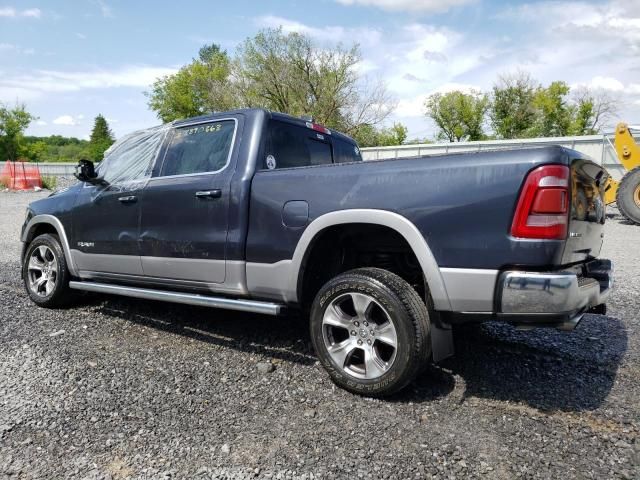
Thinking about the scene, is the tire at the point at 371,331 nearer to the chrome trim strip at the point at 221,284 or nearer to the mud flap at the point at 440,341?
the mud flap at the point at 440,341

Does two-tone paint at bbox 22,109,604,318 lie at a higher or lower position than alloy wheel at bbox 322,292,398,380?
higher

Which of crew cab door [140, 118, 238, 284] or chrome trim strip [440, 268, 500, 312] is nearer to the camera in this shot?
chrome trim strip [440, 268, 500, 312]

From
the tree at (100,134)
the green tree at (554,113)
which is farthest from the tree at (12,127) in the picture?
the green tree at (554,113)

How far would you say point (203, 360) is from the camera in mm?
3768

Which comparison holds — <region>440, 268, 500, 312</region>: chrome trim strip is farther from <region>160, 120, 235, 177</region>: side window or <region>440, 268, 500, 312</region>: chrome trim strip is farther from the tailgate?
<region>160, 120, 235, 177</region>: side window

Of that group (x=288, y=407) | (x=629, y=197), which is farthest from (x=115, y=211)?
(x=629, y=197)

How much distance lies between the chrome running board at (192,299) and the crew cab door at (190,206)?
141 millimetres

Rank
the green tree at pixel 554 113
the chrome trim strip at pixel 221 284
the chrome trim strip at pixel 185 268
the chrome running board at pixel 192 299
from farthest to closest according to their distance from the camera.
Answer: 1. the green tree at pixel 554 113
2. the chrome trim strip at pixel 185 268
3. the chrome trim strip at pixel 221 284
4. the chrome running board at pixel 192 299

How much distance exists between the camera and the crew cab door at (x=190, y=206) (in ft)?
12.2

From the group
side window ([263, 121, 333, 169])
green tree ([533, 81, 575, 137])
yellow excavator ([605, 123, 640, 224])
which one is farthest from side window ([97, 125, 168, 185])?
green tree ([533, 81, 575, 137])

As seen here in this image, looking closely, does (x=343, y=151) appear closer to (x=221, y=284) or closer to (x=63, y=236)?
(x=221, y=284)

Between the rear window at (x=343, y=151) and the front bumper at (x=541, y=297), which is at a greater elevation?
the rear window at (x=343, y=151)

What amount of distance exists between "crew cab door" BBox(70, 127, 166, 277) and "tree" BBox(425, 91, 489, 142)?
57893 mm

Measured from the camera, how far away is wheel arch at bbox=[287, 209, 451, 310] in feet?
9.28
